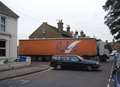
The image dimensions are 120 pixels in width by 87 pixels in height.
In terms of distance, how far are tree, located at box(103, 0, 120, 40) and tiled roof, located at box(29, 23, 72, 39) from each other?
52.7 ft

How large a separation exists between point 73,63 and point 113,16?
81.9 ft

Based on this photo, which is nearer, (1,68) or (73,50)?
(1,68)

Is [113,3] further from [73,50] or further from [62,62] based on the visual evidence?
[62,62]

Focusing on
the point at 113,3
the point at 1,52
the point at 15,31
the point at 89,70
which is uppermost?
the point at 113,3

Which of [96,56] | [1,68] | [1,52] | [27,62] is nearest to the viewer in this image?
[1,68]

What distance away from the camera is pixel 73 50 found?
140 ft

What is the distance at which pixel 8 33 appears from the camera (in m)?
27.1

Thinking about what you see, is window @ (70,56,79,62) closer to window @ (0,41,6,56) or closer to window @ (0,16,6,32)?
window @ (0,41,6,56)

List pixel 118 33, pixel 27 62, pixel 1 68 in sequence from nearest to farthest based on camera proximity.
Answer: pixel 1 68 → pixel 27 62 → pixel 118 33

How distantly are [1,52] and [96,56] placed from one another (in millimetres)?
19396

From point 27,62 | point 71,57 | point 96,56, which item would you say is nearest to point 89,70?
point 71,57

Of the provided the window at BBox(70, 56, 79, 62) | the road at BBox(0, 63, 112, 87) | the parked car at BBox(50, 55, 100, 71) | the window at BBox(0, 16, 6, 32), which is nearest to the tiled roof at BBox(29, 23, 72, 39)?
the parked car at BBox(50, 55, 100, 71)

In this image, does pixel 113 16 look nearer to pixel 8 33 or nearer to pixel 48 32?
pixel 48 32

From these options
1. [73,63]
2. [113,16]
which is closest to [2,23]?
[73,63]
